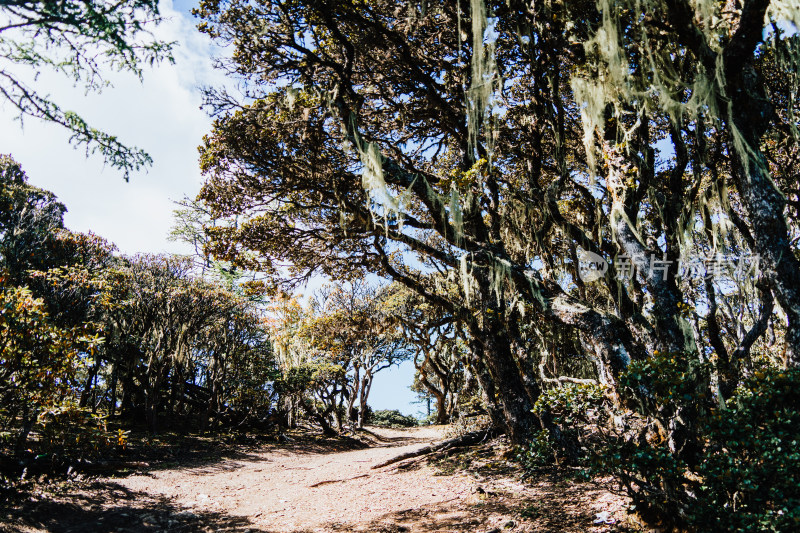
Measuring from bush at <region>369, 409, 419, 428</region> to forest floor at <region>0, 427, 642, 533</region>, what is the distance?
1465 cm

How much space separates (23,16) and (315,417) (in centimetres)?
1373

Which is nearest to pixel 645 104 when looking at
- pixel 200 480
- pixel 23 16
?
pixel 23 16

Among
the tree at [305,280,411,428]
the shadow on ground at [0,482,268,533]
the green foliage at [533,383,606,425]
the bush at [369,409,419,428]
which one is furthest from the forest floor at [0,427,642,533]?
the bush at [369,409,419,428]

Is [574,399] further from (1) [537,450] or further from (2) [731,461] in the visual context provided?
(2) [731,461]

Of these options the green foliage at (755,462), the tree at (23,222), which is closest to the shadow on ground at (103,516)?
the green foliage at (755,462)

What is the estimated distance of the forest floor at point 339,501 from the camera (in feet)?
14.4

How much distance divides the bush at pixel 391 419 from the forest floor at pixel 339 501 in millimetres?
14646

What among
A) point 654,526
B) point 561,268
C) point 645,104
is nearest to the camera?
point 654,526

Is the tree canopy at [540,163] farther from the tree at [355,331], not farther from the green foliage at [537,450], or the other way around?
the tree at [355,331]

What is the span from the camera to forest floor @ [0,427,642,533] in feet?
14.4

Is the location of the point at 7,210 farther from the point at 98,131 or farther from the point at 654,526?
the point at 654,526

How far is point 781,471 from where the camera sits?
101 inches

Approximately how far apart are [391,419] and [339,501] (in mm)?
18659

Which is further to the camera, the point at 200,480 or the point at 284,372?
the point at 284,372
